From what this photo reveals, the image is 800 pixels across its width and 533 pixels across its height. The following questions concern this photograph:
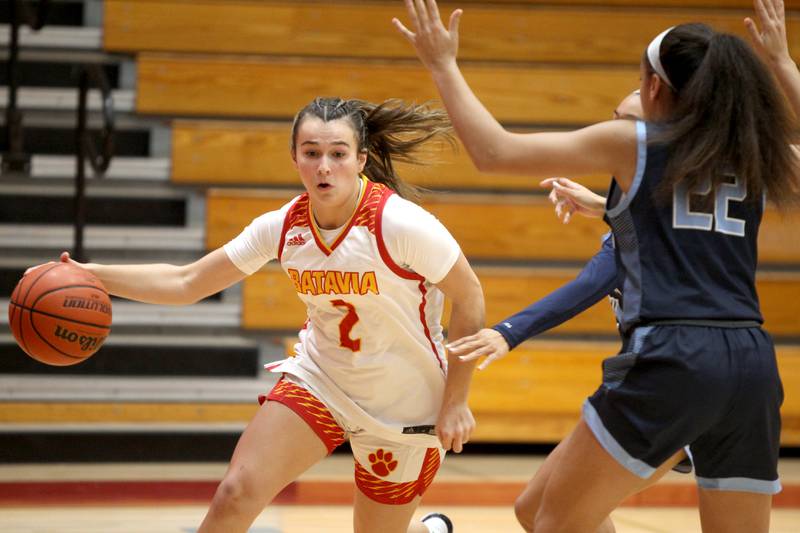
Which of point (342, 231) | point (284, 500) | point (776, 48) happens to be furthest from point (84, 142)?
point (776, 48)

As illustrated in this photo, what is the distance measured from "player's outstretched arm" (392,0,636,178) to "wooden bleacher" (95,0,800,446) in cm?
414

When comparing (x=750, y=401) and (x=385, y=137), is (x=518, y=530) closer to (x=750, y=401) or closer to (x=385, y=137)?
(x=385, y=137)

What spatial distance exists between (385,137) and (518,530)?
2024mm

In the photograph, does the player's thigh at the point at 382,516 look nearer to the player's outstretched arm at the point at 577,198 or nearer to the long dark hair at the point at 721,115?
the player's outstretched arm at the point at 577,198

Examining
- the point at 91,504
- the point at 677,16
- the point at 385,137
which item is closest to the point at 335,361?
the point at 385,137

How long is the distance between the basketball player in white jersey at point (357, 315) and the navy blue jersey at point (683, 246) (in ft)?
2.64

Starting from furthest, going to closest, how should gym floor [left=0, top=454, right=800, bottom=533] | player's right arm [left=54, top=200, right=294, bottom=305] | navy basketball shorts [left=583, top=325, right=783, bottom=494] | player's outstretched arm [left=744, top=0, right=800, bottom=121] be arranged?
gym floor [left=0, top=454, right=800, bottom=533]
player's right arm [left=54, top=200, right=294, bottom=305]
player's outstretched arm [left=744, top=0, right=800, bottom=121]
navy basketball shorts [left=583, top=325, right=783, bottom=494]

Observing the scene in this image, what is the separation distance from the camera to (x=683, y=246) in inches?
92.7

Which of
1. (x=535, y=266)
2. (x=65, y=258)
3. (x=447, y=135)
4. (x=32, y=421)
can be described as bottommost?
(x=32, y=421)

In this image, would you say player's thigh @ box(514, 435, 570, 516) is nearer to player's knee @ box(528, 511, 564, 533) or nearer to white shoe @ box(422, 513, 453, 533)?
player's knee @ box(528, 511, 564, 533)

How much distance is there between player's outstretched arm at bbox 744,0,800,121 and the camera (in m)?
2.87

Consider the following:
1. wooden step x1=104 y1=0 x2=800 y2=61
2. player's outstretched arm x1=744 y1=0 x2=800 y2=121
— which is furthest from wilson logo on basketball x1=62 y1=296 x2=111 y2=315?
wooden step x1=104 y1=0 x2=800 y2=61

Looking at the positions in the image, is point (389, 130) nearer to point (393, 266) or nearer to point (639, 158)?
point (393, 266)

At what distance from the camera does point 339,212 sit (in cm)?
324
